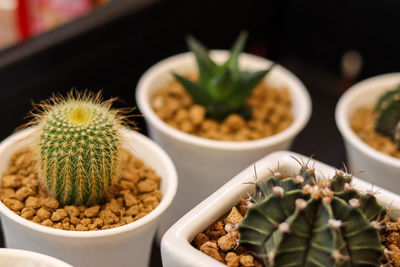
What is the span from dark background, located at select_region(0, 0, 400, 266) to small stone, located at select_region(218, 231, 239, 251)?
15.5 inches

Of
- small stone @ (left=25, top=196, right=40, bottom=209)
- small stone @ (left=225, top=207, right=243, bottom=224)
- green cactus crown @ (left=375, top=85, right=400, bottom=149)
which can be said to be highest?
small stone @ (left=25, top=196, right=40, bottom=209)

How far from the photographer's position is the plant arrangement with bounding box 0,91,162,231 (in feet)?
A: 3.04

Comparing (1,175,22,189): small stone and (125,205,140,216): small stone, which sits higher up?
(1,175,22,189): small stone

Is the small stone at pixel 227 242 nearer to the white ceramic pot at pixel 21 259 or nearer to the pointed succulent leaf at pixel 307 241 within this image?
the pointed succulent leaf at pixel 307 241

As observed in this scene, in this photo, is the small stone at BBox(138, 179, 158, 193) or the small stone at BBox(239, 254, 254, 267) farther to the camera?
the small stone at BBox(138, 179, 158, 193)

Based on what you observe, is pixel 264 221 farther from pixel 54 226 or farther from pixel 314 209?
pixel 54 226

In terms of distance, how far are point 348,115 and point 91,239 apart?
677mm

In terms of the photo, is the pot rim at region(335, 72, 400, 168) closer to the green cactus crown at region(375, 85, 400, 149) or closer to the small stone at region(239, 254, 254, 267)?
the green cactus crown at region(375, 85, 400, 149)

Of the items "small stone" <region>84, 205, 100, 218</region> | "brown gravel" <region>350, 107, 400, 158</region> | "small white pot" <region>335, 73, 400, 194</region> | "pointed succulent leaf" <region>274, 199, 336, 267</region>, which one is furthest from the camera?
"brown gravel" <region>350, 107, 400, 158</region>

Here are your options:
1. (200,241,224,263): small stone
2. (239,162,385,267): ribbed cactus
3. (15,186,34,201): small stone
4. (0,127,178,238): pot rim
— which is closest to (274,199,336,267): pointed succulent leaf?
(239,162,385,267): ribbed cactus

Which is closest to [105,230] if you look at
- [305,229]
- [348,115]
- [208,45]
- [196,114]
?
[305,229]

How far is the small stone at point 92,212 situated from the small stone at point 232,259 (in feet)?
0.83

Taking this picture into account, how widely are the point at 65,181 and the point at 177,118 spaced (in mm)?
406

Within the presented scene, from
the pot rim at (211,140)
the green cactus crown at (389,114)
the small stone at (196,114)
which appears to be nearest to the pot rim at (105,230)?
the pot rim at (211,140)
